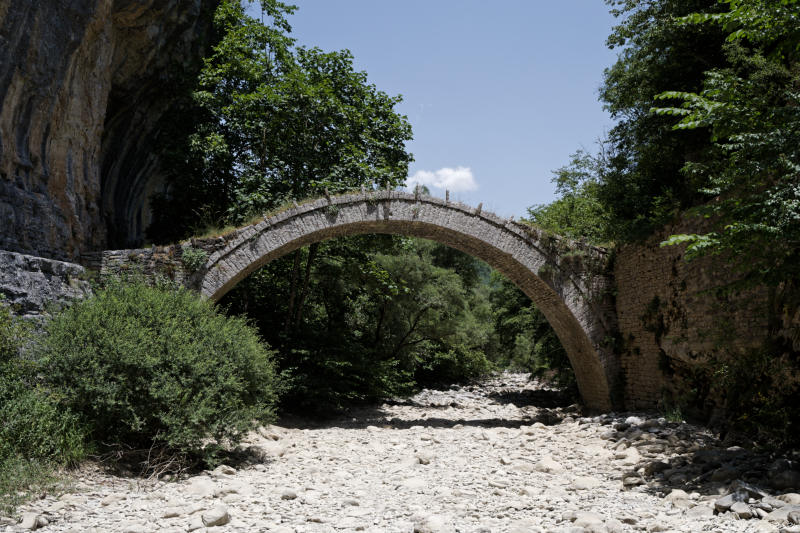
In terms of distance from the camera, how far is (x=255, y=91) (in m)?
12.9

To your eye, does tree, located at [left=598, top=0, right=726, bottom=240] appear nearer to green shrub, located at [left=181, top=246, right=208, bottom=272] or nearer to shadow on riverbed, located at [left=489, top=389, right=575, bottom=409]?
shadow on riverbed, located at [left=489, top=389, right=575, bottom=409]

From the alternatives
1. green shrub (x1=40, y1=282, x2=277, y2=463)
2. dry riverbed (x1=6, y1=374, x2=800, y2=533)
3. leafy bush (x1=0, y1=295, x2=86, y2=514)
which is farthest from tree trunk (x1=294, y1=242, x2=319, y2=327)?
leafy bush (x1=0, y1=295, x2=86, y2=514)

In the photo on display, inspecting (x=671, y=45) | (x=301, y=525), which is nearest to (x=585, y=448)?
(x=301, y=525)

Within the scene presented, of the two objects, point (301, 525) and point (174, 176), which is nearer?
point (301, 525)

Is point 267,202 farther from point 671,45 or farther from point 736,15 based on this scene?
point 736,15

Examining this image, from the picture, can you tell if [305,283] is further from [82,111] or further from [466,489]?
[466,489]

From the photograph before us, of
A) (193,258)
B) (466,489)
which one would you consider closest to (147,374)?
(466,489)

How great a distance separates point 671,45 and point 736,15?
5595 millimetres

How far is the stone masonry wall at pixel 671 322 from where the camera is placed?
7293 mm

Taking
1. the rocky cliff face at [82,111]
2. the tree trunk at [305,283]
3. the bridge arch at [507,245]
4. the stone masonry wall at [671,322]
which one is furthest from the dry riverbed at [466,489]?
the rocky cliff face at [82,111]

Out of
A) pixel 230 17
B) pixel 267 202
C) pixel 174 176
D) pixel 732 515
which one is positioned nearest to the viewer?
pixel 732 515

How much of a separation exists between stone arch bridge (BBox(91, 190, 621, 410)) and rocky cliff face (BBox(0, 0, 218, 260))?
8.10ft

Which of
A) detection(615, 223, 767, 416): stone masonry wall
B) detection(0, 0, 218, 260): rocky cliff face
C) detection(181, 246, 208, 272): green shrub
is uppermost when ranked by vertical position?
detection(0, 0, 218, 260): rocky cliff face

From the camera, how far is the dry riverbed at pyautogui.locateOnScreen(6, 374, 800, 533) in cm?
416
